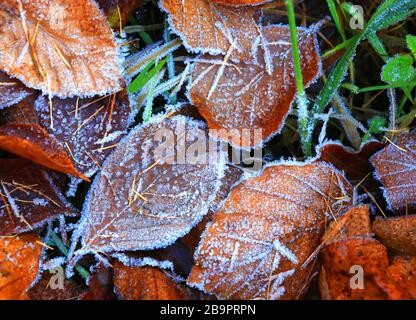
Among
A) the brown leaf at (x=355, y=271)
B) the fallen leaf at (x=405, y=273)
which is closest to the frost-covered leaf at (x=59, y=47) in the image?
the brown leaf at (x=355, y=271)

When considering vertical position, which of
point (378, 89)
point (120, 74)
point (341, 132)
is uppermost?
point (120, 74)

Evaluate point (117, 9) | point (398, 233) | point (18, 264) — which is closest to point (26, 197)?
point (18, 264)

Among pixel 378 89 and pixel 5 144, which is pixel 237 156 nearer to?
pixel 378 89

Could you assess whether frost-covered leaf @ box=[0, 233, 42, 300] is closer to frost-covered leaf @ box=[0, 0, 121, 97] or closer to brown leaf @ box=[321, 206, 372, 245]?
frost-covered leaf @ box=[0, 0, 121, 97]

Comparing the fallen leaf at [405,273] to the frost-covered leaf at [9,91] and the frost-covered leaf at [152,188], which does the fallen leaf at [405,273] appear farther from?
the frost-covered leaf at [9,91]

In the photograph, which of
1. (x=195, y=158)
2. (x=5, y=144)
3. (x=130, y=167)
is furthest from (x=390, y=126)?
(x=5, y=144)

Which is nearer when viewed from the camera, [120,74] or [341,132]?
[120,74]
